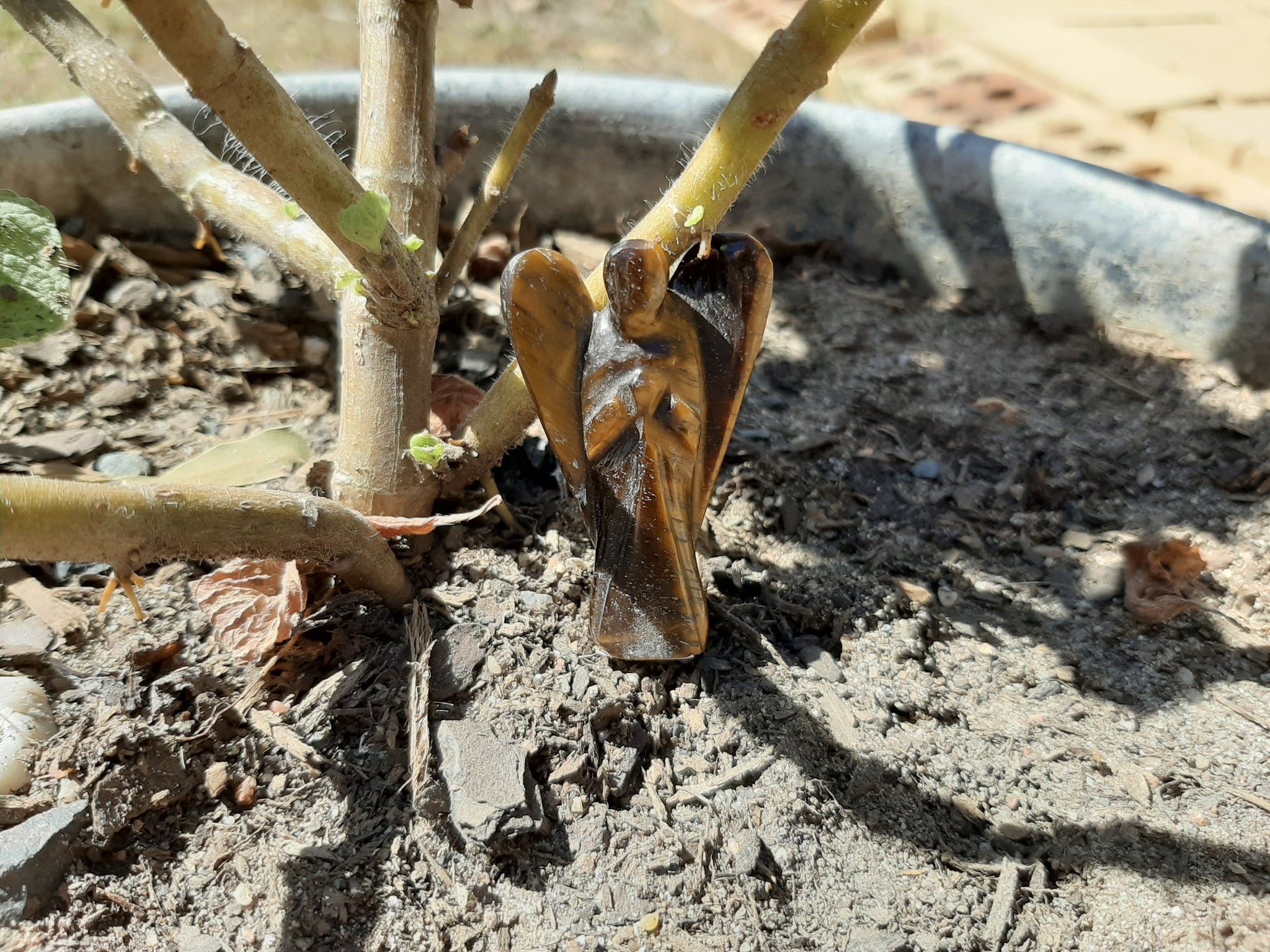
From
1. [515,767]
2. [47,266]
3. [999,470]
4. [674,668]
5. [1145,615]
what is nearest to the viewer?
[47,266]

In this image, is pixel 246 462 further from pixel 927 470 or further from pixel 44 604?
pixel 927 470

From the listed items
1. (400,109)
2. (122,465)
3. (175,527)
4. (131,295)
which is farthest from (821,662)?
(131,295)

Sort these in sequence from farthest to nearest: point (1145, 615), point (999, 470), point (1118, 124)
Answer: point (1118, 124) < point (999, 470) < point (1145, 615)

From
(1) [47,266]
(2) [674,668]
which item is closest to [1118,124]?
(2) [674,668]

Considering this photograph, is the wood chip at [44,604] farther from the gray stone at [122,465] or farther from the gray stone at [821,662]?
the gray stone at [821,662]

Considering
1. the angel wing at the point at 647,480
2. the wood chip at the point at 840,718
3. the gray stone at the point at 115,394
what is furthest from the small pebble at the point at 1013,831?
the gray stone at the point at 115,394

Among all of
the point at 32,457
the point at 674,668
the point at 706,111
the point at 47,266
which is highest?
the point at 706,111

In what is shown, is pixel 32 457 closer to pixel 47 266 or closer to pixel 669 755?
pixel 47 266

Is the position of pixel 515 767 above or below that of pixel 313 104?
below
